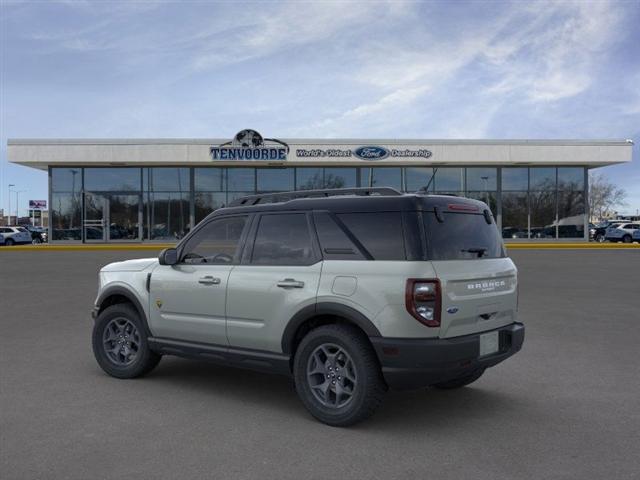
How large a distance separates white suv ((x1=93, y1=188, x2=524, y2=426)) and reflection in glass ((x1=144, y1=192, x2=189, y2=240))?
3194cm

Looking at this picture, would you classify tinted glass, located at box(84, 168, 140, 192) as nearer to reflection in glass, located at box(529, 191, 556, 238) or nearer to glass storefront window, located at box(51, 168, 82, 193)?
glass storefront window, located at box(51, 168, 82, 193)

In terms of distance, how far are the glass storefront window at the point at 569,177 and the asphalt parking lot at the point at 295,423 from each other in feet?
108

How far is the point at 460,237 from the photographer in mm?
4770

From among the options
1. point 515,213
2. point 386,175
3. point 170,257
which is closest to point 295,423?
point 170,257

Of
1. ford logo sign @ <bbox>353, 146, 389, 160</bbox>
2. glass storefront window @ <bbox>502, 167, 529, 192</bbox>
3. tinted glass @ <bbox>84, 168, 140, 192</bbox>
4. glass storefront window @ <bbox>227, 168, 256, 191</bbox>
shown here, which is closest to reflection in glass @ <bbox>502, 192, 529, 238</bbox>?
glass storefront window @ <bbox>502, 167, 529, 192</bbox>

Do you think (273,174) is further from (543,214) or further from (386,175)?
(543,214)

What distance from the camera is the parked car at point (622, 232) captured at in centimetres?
4062

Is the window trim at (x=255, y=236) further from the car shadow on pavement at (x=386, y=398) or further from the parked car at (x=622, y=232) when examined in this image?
the parked car at (x=622, y=232)

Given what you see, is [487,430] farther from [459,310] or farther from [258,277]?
[258,277]

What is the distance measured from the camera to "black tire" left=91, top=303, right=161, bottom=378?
6.06m

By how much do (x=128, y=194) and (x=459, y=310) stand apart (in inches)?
1387

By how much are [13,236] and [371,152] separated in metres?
24.0

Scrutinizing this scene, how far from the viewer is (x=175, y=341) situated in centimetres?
573

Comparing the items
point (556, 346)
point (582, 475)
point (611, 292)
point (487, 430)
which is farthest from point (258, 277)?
point (611, 292)
